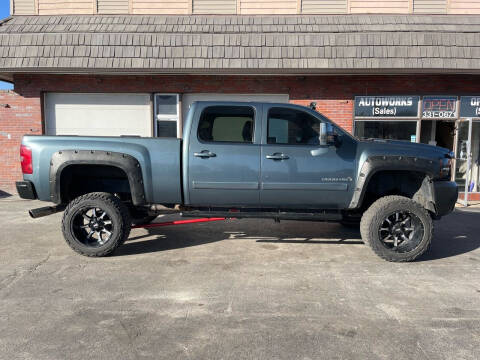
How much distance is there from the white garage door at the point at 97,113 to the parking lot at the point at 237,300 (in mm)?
5296

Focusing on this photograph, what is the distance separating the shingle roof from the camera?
8.60 metres

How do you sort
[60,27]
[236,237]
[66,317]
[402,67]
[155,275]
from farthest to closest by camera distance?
[60,27]
[402,67]
[236,237]
[155,275]
[66,317]

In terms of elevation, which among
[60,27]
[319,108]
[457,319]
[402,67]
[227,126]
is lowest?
[457,319]

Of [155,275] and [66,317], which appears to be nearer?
[66,317]

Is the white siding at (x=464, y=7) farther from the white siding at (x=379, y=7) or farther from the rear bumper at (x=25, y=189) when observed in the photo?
the rear bumper at (x=25, y=189)

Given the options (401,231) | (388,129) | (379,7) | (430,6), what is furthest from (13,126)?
(430,6)

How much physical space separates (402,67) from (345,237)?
4.97 meters

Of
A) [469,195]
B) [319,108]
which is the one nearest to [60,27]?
[319,108]

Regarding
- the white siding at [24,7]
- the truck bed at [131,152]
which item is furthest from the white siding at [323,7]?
the white siding at [24,7]

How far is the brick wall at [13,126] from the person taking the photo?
10.3 metres

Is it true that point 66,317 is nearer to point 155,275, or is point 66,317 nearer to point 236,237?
point 155,275

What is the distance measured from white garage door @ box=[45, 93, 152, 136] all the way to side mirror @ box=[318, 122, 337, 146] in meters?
7.01

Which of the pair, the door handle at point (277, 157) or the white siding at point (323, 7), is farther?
the white siding at point (323, 7)

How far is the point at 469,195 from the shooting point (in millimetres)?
10234
